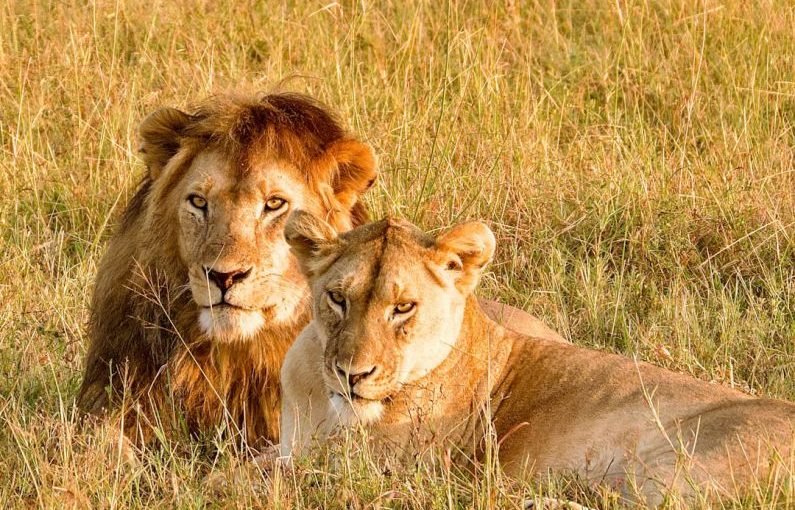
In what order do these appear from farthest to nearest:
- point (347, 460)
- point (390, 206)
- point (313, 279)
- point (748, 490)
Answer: point (390, 206), point (313, 279), point (347, 460), point (748, 490)

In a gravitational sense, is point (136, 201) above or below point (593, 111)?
above

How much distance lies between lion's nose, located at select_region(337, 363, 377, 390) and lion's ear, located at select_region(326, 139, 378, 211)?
41.5 inches

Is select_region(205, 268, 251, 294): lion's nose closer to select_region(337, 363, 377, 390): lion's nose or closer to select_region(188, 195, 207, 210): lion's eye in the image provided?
select_region(188, 195, 207, 210): lion's eye

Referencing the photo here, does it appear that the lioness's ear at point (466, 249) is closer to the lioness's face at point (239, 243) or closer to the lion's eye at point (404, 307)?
the lion's eye at point (404, 307)

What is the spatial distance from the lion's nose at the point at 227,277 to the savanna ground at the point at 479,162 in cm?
45

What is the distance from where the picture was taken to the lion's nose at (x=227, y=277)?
420cm

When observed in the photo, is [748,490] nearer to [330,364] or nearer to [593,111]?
[330,364]

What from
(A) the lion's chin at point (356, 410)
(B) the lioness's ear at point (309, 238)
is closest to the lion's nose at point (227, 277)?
(B) the lioness's ear at point (309, 238)

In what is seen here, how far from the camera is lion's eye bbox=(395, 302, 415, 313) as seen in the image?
3.86 meters

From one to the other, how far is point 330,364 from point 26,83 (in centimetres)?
412

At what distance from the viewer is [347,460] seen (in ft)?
12.2

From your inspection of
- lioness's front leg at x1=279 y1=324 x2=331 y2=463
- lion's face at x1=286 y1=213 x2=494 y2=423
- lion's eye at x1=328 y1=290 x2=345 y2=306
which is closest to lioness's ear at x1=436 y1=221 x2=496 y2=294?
lion's face at x1=286 y1=213 x2=494 y2=423

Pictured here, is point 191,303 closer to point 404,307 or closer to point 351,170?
point 351,170

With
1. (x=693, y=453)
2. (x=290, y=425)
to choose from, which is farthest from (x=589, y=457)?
(x=290, y=425)
